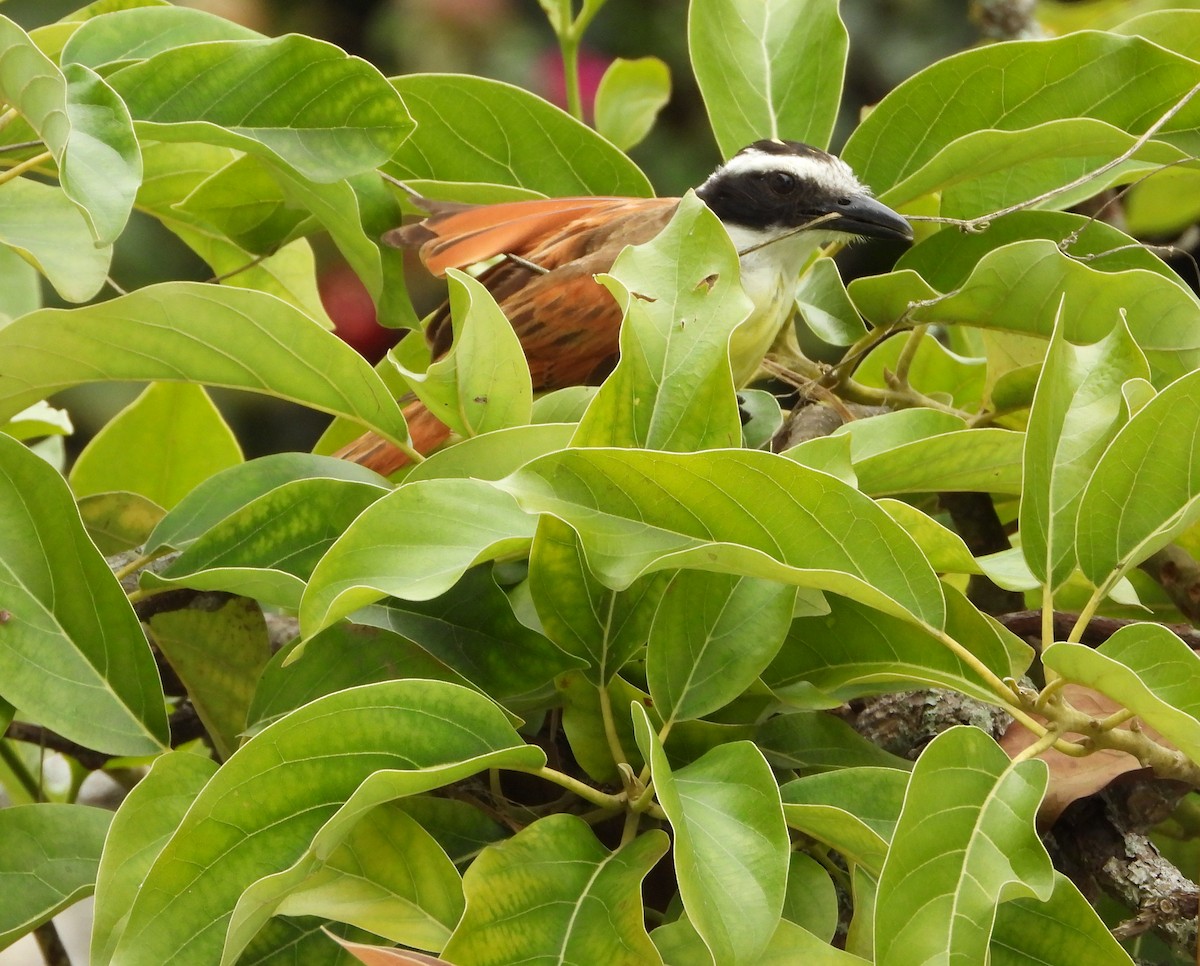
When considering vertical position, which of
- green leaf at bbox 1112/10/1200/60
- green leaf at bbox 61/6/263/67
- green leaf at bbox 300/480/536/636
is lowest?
green leaf at bbox 300/480/536/636

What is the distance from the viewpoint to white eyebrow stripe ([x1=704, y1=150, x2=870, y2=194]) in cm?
149

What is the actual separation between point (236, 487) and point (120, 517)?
0.31 metres

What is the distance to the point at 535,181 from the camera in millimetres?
1424

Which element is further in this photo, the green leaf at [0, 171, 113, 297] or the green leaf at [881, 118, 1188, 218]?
the green leaf at [881, 118, 1188, 218]

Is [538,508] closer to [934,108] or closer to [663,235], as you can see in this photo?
[663,235]

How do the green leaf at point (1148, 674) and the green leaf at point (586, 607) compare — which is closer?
the green leaf at point (1148, 674)

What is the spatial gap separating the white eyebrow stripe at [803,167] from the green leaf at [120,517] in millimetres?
738

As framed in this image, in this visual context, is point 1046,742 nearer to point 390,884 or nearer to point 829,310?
point 390,884

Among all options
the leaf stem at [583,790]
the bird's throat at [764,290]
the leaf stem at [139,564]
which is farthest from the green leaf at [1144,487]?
the leaf stem at [139,564]

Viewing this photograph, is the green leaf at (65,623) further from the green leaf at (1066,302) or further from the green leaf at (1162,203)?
the green leaf at (1162,203)

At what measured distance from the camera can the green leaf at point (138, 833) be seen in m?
0.77

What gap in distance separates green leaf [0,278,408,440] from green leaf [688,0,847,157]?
26.6 inches

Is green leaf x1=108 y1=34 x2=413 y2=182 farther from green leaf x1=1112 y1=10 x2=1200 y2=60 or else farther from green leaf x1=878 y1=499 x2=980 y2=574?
green leaf x1=1112 y1=10 x2=1200 y2=60

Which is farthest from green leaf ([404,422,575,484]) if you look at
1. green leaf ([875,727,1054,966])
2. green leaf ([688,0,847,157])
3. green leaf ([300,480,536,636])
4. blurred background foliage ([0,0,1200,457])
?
blurred background foliage ([0,0,1200,457])
